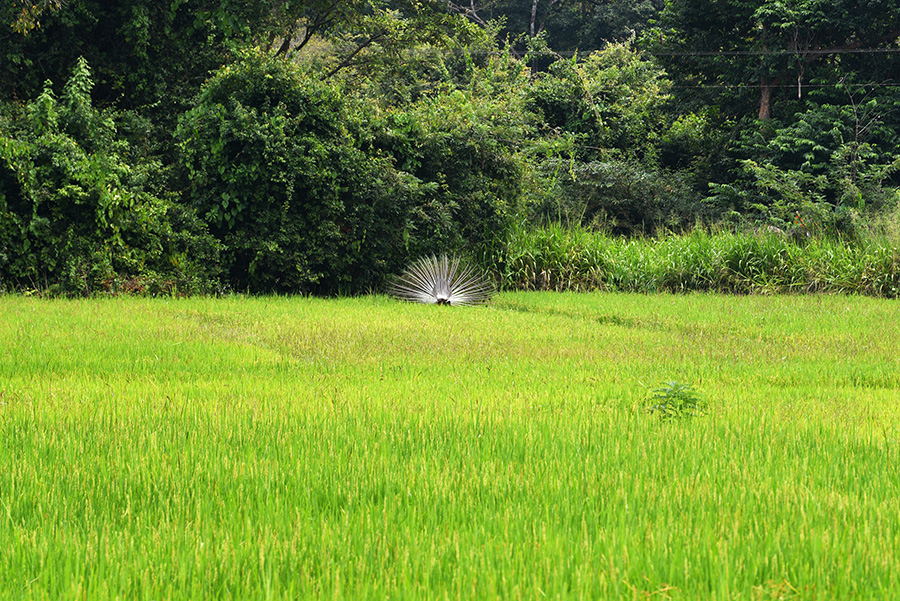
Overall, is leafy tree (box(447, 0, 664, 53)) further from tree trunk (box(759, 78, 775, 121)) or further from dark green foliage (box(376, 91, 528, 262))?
dark green foliage (box(376, 91, 528, 262))

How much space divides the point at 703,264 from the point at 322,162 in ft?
25.3

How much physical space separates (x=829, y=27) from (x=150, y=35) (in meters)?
19.3

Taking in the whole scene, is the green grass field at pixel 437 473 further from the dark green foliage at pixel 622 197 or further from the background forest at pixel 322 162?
the dark green foliage at pixel 622 197

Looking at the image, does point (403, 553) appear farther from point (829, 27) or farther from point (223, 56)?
point (829, 27)

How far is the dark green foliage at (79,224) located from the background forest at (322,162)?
4cm

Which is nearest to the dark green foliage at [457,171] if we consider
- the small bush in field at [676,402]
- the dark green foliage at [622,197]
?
the dark green foliage at [622,197]

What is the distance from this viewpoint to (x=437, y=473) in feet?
12.3

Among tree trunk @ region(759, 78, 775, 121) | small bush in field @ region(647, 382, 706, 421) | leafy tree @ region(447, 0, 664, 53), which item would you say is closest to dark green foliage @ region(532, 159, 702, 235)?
tree trunk @ region(759, 78, 775, 121)

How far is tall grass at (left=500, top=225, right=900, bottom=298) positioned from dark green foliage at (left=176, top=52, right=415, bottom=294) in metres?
2.96

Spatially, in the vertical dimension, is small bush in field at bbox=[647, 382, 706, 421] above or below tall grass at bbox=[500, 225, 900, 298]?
below

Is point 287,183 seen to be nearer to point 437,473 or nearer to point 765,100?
point 437,473

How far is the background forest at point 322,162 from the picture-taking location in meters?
14.3

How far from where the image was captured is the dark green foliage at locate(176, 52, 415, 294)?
15.3 meters

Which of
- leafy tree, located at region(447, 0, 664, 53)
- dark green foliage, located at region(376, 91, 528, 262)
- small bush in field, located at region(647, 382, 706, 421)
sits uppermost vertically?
leafy tree, located at region(447, 0, 664, 53)
